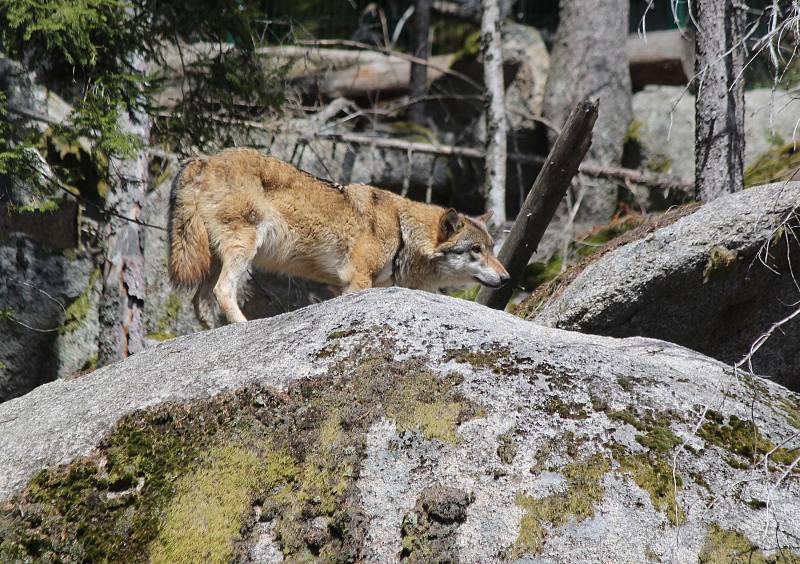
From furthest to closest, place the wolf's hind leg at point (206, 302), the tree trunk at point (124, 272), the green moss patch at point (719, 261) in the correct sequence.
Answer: the tree trunk at point (124, 272) → the wolf's hind leg at point (206, 302) → the green moss patch at point (719, 261)

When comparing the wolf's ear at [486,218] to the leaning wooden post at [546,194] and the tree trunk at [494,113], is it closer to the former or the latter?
the leaning wooden post at [546,194]

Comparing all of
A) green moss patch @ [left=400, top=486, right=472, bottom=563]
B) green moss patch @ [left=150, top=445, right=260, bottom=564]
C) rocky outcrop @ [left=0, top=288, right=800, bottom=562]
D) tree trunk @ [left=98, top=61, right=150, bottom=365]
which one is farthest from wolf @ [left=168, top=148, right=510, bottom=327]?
green moss patch @ [left=400, top=486, right=472, bottom=563]

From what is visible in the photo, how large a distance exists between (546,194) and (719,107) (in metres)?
1.89

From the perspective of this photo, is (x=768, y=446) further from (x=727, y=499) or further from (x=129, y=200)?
(x=129, y=200)

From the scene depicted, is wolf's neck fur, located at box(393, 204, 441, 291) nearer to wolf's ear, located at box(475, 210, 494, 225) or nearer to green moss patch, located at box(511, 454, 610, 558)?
wolf's ear, located at box(475, 210, 494, 225)

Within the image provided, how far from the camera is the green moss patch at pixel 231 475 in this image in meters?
3.64

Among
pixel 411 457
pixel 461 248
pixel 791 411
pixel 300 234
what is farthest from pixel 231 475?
pixel 461 248

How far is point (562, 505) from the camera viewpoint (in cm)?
350

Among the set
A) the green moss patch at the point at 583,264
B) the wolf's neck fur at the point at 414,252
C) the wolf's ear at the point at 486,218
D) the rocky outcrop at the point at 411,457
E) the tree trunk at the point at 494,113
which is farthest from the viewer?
the tree trunk at the point at 494,113

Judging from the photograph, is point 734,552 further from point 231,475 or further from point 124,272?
point 124,272

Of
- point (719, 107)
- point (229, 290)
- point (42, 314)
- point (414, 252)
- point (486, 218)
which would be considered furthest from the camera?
point (486, 218)

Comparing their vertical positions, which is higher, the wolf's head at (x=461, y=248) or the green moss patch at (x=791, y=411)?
the green moss patch at (x=791, y=411)

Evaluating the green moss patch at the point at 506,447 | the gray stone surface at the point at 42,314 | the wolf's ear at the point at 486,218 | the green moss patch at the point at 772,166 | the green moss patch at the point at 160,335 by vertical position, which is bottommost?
the green moss patch at the point at 160,335

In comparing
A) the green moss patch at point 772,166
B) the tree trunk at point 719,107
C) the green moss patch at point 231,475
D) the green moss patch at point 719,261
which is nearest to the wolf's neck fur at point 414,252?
the tree trunk at point 719,107
